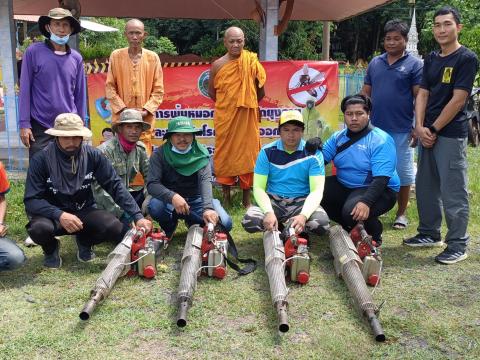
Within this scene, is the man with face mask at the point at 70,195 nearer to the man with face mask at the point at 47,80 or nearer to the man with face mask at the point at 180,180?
the man with face mask at the point at 180,180

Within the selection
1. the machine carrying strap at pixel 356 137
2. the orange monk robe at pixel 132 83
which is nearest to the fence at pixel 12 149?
the orange monk robe at pixel 132 83

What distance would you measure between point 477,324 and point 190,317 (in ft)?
5.71

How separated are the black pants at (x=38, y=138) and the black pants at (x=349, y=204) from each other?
2503mm

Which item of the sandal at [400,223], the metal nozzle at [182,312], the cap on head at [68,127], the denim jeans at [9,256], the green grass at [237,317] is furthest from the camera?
the sandal at [400,223]

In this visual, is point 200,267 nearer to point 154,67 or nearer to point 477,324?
point 477,324

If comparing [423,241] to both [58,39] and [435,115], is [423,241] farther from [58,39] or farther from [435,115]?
[58,39]

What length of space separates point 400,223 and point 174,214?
2206 millimetres

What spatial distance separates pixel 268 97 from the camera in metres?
5.94

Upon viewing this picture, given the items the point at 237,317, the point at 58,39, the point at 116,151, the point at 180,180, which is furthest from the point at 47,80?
the point at 237,317

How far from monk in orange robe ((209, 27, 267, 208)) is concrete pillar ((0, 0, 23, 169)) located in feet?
9.87

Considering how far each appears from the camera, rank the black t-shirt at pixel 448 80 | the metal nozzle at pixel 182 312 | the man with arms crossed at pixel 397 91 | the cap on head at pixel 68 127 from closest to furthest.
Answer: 1. the metal nozzle at pixel 182 312
2. the cap on head at pixel 68 127
3. the black t-shirt at pixel 448 80
4. the man with arms crossed at pixel 397 91

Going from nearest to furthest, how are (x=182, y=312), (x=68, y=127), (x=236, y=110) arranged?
(x=182, y=312) → (x=68, y=127) → (x=236, y=110)

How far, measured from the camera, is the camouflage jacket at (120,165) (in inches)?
165

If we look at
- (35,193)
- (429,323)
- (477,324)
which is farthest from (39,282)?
(477,324)
